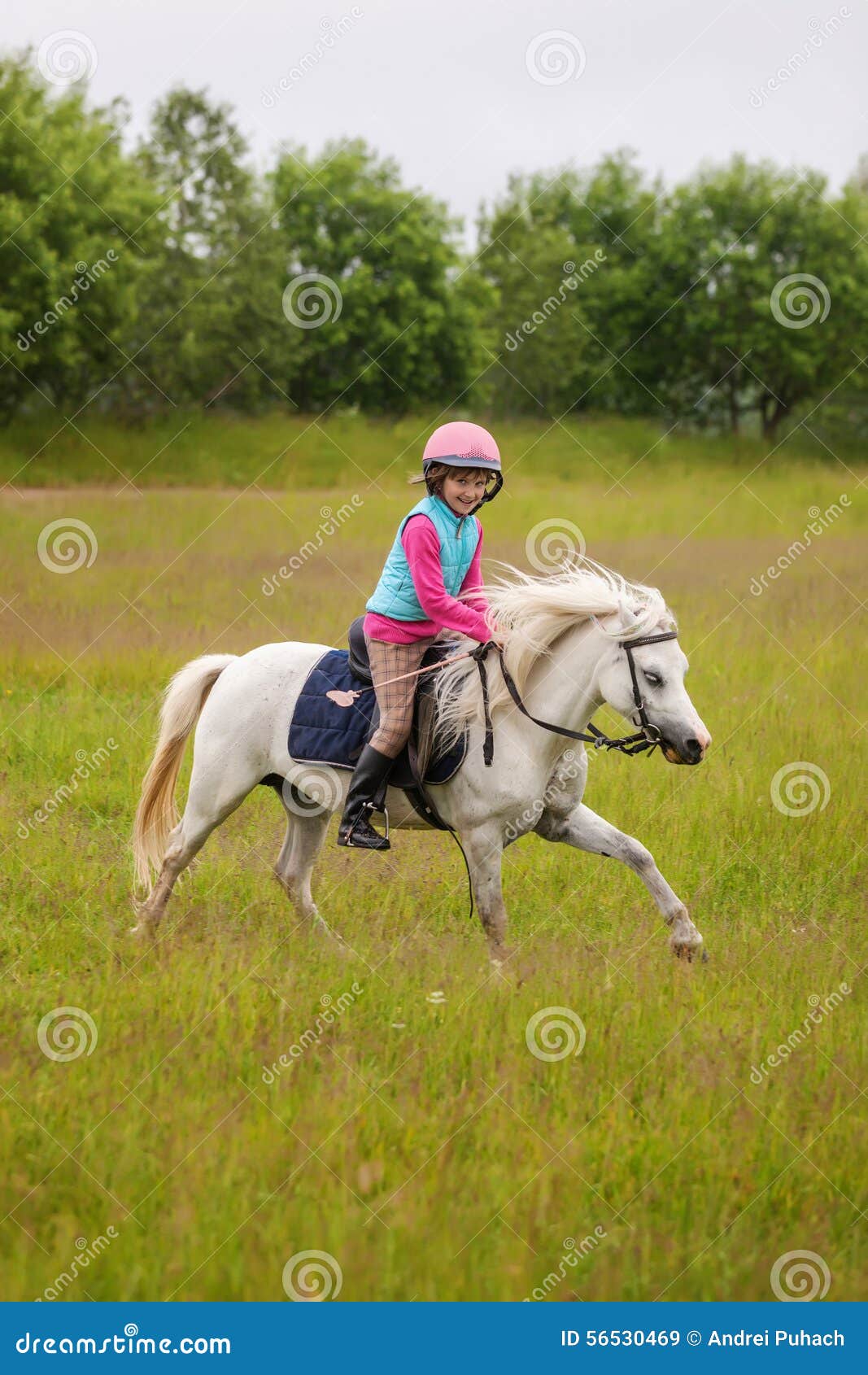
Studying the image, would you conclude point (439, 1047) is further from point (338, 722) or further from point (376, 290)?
point (376, 290)

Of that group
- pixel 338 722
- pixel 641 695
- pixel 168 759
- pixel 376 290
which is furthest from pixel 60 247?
pixel 641 695

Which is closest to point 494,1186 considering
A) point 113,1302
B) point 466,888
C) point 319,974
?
point 113,1302

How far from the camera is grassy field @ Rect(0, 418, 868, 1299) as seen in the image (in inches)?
133

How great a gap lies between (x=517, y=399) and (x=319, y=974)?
45.1m

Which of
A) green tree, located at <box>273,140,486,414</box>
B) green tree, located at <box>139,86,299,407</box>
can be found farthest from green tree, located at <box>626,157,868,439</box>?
green tree, located at <box>139,86,299,407</box>

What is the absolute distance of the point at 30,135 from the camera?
29.3m

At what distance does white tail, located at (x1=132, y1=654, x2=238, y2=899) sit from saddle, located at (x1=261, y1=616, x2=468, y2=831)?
0.70 m

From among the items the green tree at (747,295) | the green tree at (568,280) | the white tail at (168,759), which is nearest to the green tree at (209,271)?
the green tree at (568,280)

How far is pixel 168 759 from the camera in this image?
6.30 m

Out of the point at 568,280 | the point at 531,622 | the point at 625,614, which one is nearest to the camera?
the point at 625,614

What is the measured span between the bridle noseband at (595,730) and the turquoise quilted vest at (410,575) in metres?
0.35

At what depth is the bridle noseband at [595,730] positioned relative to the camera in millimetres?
4898

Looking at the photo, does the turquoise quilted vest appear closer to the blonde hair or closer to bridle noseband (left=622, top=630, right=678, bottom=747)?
the blonde hair

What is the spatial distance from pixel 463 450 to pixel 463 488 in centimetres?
17
